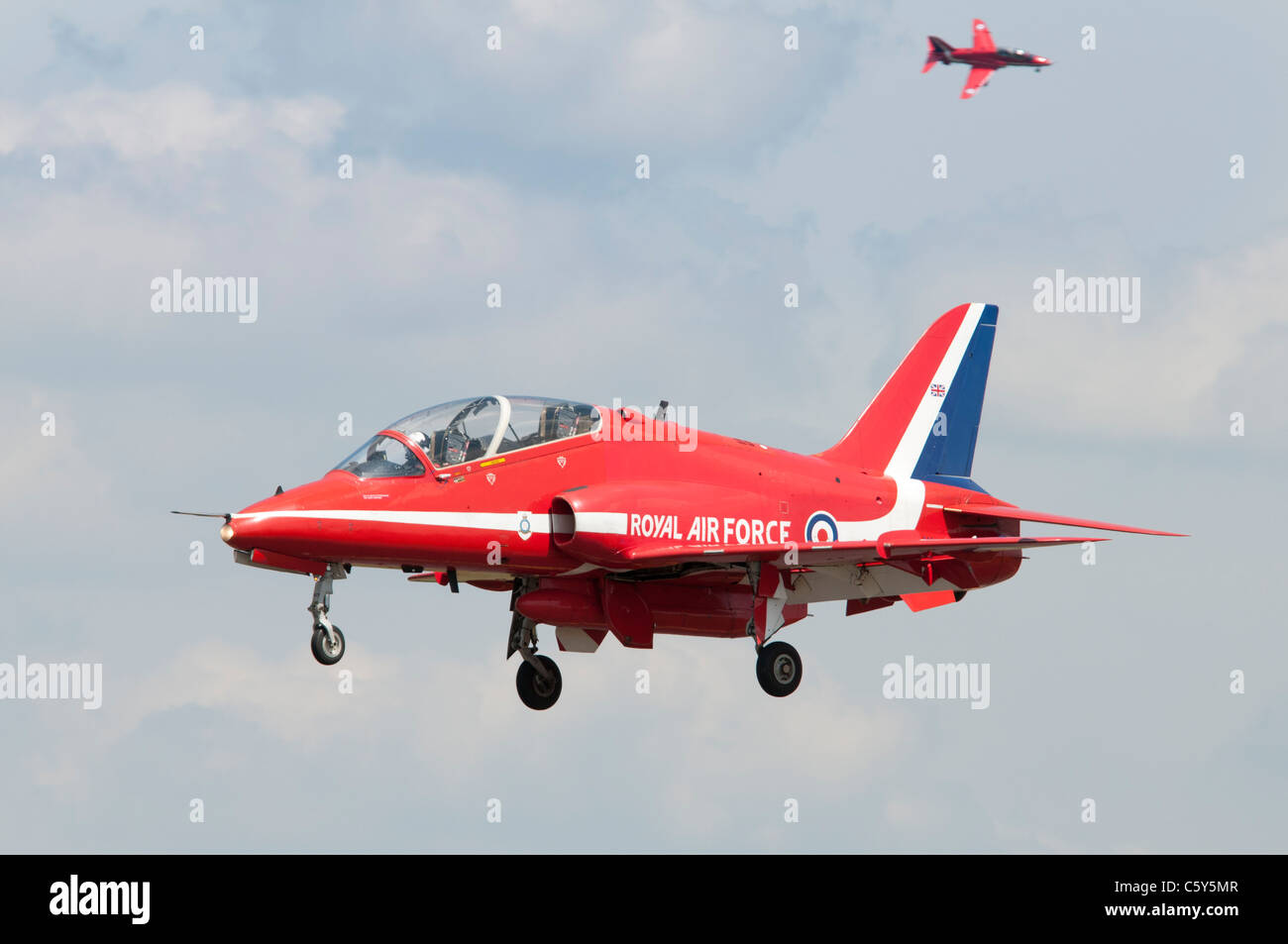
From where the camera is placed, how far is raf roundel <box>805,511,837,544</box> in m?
30.7

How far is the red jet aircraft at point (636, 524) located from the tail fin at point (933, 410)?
6 centimetres

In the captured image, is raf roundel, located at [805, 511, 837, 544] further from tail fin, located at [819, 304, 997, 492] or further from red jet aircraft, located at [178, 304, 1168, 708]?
tail fin, located at [819, 304, 997, 492]

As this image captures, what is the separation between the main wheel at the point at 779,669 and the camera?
96.6ft

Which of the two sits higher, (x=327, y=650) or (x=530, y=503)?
(x=530, y=503)

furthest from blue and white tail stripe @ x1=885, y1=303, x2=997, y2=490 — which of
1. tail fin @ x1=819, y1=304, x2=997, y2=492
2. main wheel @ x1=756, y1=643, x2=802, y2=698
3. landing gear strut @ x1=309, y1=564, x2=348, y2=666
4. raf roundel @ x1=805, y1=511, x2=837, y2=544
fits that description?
landing gear strut @ x1=309, y1=564, x2=348, y2=666

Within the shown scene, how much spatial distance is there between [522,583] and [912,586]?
713 cm

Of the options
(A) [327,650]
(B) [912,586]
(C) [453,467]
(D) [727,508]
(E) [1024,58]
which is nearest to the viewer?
(A) [327,650]

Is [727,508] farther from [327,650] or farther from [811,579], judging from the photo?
[327,650]

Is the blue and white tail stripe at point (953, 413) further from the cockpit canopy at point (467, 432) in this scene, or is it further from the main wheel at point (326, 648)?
the main wheel at point (326, 648)

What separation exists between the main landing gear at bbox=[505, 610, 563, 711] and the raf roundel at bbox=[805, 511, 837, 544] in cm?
526

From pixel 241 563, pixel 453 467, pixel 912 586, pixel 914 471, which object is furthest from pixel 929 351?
pixel 241 563

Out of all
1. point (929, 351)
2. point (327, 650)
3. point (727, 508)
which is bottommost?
point (327, 650)

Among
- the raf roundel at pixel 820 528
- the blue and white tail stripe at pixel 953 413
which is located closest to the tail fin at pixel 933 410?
the blue and white tail stripe at pixel 953 413

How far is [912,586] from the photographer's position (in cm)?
3139
